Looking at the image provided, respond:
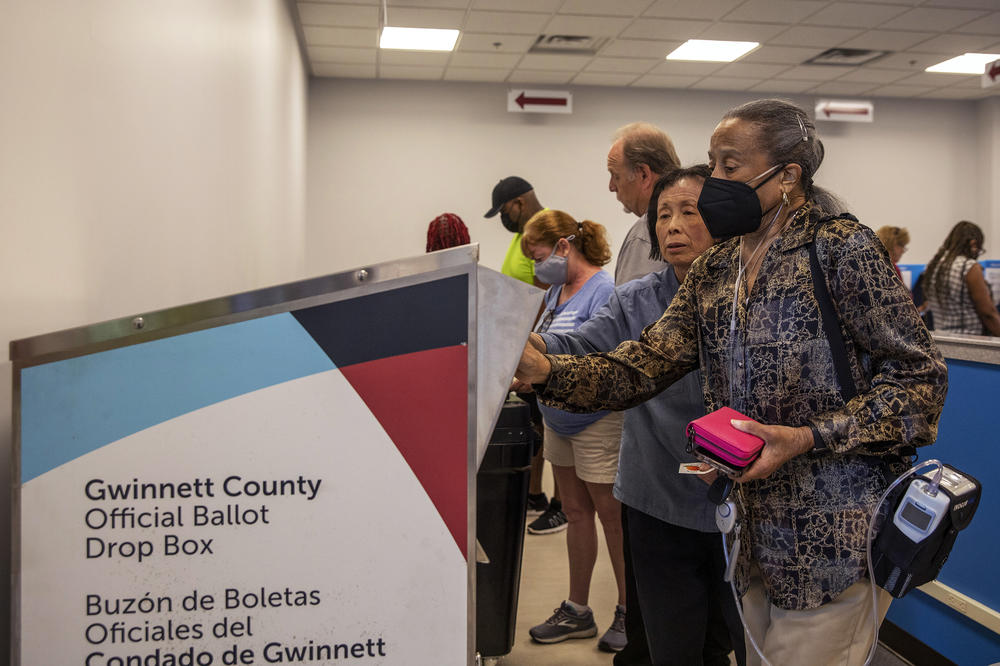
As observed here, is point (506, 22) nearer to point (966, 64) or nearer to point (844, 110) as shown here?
point (844, 110)

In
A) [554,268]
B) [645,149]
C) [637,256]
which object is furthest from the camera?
[554,268]

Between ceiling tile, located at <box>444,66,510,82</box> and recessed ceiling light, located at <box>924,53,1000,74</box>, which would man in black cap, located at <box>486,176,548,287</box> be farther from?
recessed ceiling light, located at <box>924,53,1000,74</box>

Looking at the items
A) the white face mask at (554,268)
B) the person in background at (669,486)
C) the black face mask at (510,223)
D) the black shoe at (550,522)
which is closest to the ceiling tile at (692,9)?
the black face mask at (510,223)

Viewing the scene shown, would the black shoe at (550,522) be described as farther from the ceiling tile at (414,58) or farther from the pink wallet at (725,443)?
the ceiling tile at (414,58)

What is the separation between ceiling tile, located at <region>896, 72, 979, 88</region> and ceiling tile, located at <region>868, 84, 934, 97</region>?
5.1 inches

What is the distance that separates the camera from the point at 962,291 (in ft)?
16.3

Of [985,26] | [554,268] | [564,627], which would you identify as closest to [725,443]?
[554,268]

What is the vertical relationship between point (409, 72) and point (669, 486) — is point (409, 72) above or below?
above

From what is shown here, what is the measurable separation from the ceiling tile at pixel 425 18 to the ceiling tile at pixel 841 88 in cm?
387

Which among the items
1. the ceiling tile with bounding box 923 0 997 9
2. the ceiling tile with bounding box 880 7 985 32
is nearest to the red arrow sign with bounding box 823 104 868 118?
the ceiling tile with bounding box 880 7 985 32

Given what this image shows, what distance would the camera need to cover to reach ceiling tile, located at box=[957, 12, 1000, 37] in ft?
18.5

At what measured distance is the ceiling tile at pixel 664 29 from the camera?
5.66 m

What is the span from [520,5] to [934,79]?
4.48m

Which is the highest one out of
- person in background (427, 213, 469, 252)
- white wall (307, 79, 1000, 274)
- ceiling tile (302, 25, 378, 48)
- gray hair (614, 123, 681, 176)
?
ceiling tile (302, 25, 378, 48)
